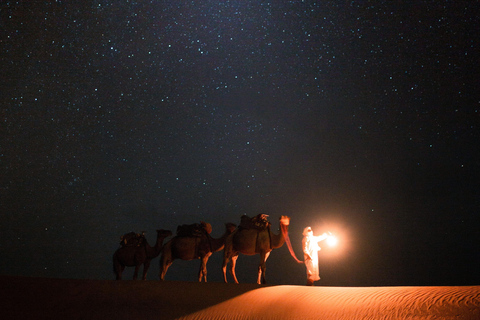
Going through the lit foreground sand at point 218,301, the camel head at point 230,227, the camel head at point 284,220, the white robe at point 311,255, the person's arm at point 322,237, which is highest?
the camel head at point 284,220

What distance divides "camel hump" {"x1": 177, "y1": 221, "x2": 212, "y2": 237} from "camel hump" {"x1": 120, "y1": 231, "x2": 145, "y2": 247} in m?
1.45

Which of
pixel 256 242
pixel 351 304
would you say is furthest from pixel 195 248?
pixel 351 304

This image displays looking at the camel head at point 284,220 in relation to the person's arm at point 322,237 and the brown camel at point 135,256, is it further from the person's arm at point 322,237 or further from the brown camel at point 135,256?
the brown camel at point 135,256

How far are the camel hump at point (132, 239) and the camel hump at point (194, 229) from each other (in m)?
1.45

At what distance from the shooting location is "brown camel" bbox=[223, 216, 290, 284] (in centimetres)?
1166

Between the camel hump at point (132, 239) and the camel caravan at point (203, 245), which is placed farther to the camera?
the camel hump at point (132, 239)

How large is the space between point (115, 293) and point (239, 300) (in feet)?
12.3

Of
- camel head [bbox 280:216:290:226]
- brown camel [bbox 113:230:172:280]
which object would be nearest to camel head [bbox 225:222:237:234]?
camel head [bbox 280:216:290:226]

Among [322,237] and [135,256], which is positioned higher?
[322,237]

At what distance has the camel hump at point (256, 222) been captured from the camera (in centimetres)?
1207

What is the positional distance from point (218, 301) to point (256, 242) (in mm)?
2961

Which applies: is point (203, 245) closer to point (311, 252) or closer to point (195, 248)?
point (195, 248)

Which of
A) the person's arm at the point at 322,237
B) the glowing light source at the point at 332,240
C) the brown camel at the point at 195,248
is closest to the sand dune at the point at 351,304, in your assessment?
the person's arm at the point at 322,237

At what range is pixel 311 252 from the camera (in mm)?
10828
